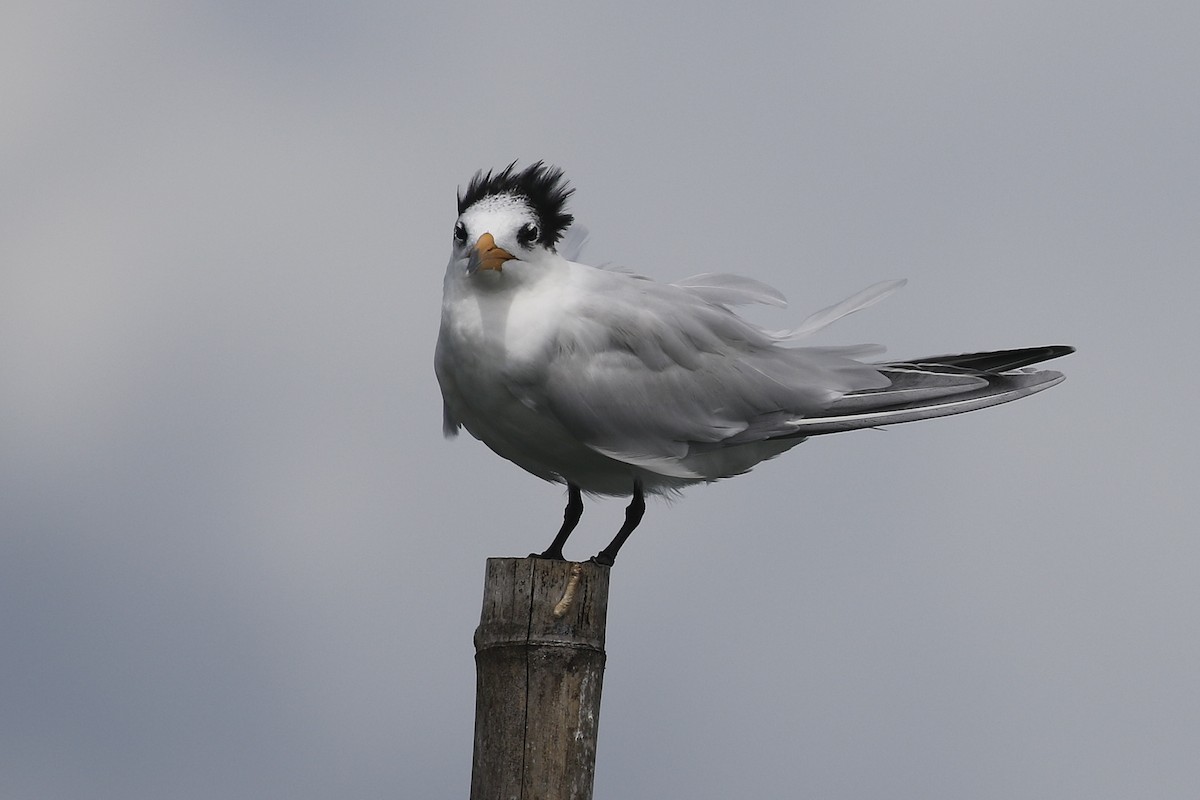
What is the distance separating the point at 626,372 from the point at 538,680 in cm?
177

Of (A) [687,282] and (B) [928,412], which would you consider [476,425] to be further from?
(B) [928,412]

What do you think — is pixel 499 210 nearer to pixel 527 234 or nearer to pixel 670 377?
pixel 527 234

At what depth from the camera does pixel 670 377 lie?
7.87 metres

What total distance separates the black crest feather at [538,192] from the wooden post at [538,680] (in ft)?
5.81

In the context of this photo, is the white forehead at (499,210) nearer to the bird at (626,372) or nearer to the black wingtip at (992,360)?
the bird at (626,372)

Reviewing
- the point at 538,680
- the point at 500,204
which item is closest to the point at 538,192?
the point at 500,204

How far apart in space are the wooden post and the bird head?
58.5 inches

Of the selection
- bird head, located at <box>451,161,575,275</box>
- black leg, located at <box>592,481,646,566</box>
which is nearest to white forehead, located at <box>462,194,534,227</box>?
bird head, located at <box>451,161,575,275</box>

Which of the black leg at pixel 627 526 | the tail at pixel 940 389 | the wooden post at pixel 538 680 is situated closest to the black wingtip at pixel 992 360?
the tail at pixel 940 389

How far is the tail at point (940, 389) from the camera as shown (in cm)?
814

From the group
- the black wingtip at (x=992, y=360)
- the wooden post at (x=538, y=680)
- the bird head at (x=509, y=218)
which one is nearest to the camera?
the wooden post at (x=538, y=680)

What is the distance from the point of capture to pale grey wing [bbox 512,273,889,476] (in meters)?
7.48

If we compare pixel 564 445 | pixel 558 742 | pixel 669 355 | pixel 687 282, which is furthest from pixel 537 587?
pixel 687 282

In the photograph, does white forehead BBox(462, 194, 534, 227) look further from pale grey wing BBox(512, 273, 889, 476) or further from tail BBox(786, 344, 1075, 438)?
tail BBox(786, 344, 1075, 438)
